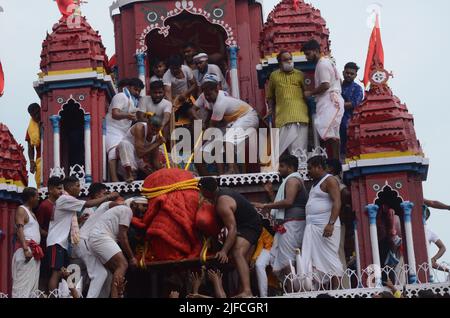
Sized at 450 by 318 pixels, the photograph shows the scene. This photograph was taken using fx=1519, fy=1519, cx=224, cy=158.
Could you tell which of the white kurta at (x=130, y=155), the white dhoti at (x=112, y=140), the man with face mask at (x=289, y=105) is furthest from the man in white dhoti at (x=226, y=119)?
the white dhoti at (x=112, y=140)

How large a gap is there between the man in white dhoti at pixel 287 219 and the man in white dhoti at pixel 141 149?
7.98 ft

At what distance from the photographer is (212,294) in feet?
68.2

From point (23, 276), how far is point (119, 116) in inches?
144

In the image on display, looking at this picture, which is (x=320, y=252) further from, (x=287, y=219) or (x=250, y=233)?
(x=250, y=233)

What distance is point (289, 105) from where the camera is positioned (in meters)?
22.9

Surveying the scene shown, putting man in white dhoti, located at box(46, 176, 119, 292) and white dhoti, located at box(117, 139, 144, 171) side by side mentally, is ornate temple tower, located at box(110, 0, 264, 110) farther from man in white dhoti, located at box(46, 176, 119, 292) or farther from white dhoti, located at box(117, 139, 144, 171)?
man in white dhoti, located at box(46, 176, 119, 292)

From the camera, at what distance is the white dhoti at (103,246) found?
20141mm

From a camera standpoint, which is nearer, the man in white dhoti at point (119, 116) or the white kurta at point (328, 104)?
the white kurta at point (328, 104)

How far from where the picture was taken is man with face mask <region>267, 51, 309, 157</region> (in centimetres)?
2273

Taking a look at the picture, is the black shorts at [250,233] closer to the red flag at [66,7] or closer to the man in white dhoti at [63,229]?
the man in white dhoti at [63,229]

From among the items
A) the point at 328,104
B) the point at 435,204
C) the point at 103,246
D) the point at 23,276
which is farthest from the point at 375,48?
the point at 23,276

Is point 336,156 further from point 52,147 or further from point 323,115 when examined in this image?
point 52,147

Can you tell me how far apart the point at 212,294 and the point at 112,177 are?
312cm
